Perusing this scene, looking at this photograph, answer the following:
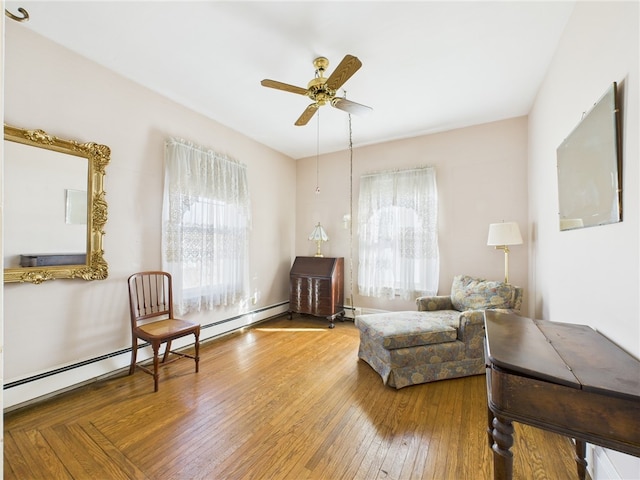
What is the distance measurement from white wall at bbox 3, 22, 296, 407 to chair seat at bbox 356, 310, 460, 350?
2003 mm

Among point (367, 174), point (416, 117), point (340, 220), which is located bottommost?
point (340, 220)

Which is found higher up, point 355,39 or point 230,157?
point 355,39

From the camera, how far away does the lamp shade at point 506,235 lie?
113 inches

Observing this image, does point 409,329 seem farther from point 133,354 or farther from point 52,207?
point 52,207

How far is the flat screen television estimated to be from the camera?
1289 millimetres

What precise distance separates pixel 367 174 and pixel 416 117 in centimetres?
107

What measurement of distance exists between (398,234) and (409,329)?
1740 mm

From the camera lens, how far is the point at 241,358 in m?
2.92

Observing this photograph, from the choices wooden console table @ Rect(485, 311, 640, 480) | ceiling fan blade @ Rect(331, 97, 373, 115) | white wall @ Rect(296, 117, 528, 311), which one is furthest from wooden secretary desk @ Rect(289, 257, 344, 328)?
wooden console table @ Rect(485, 311, 640, 480)

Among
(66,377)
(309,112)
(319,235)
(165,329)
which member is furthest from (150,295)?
(319,235)

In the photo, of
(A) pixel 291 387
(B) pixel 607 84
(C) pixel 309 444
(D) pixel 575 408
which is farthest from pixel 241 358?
(B) pixel 607 84

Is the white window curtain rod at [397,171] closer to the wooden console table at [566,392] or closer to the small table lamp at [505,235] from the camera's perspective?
the small table lamp at [505,235]

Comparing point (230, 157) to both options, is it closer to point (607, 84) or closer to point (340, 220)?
point (340, 220)

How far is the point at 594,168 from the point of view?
149cm
